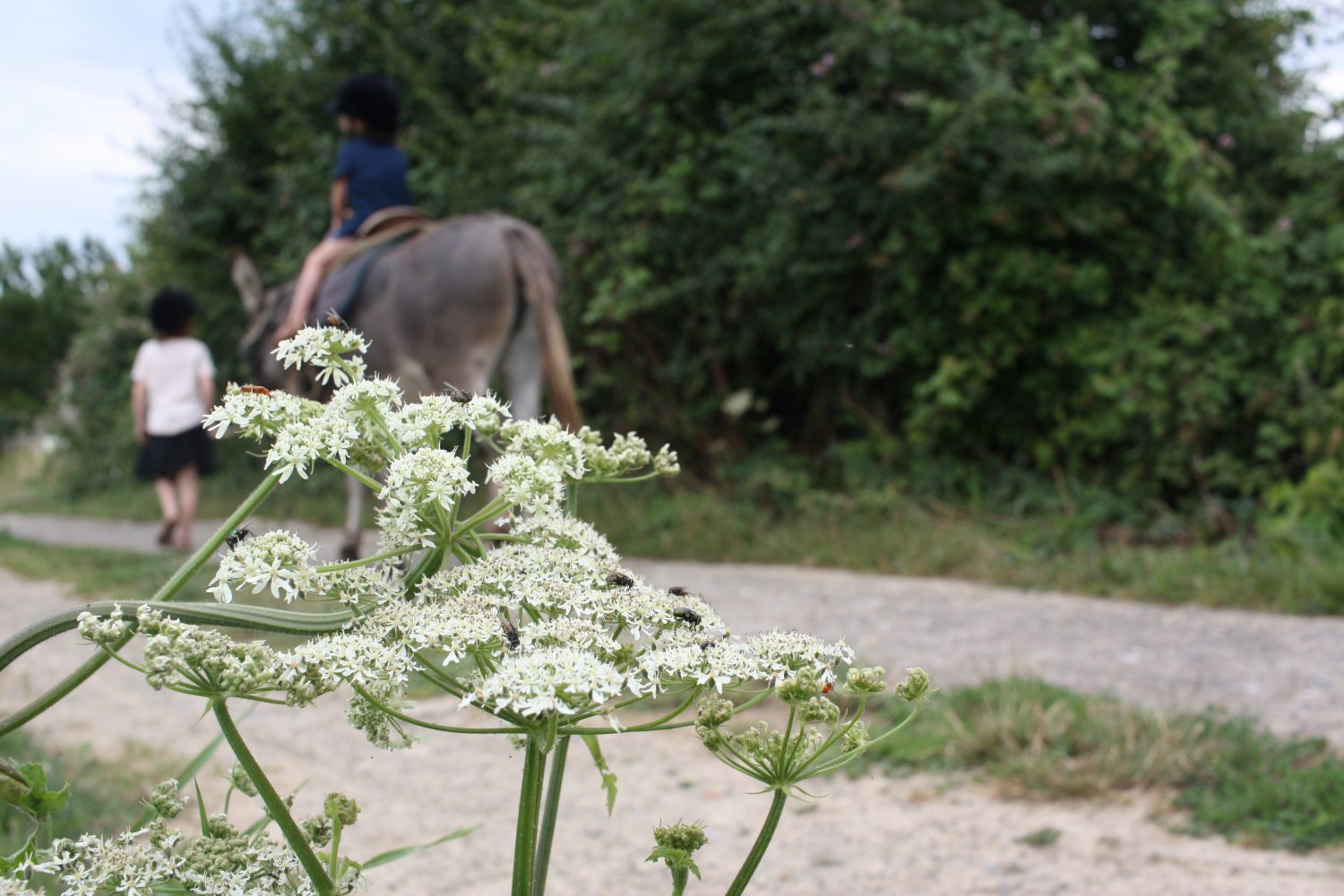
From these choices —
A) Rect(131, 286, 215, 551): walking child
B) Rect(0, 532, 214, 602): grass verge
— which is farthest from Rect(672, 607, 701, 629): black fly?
Rect(131, 286, 215, 551): walking child

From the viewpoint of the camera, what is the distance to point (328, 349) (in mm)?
1161

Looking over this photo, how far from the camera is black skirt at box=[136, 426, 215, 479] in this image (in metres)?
8.82

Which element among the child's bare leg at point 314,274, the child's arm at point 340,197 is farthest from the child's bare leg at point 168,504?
the child's arm at point 340,197

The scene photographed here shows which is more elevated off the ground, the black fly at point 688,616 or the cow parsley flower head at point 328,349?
the cow parsley flower head at point 328,349

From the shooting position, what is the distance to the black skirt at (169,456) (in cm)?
882

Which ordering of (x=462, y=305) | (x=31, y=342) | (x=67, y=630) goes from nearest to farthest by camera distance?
(x=67, y=630)
(x=462, y=305)
(x=31, y=342)

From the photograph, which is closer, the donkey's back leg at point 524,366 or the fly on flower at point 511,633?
the fly on flower at point 511,633

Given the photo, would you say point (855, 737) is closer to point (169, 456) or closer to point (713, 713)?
point (713, 713)

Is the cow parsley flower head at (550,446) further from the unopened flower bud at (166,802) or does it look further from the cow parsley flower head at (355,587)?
the unopened flower bud at (166,802)

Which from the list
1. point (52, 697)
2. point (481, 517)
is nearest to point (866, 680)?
point (481, 517)

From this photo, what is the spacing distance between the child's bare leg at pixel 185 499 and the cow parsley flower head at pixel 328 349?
833 centimetres

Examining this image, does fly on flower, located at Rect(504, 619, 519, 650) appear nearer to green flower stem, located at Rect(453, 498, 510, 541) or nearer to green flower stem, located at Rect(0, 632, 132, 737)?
green flower stem, located at Rect(453, 498, 510, 541)

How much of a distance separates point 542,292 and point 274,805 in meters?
6.54

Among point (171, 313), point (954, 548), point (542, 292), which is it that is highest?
point (542, 292)
